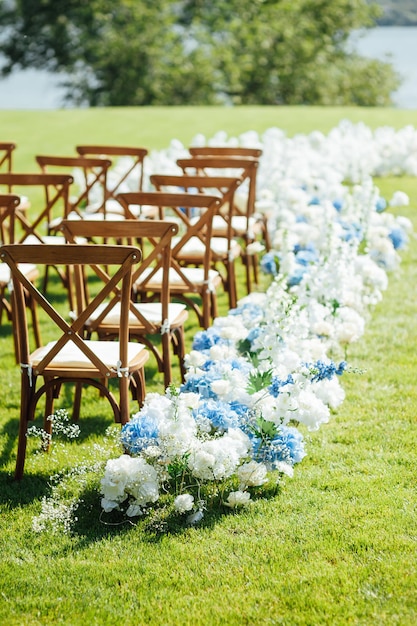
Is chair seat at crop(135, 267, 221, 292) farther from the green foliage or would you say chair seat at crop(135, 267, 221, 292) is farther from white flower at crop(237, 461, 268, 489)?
white flower at crop(237, 461, 268, 489)

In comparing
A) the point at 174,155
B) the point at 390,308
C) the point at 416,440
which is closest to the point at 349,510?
the point at 416,440

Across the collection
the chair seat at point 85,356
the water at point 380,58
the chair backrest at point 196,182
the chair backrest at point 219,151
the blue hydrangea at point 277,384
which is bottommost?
the water at point 380,58

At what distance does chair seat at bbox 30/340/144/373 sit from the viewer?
4.61 metres

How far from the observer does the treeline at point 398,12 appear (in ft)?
128

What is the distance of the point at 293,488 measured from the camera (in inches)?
181

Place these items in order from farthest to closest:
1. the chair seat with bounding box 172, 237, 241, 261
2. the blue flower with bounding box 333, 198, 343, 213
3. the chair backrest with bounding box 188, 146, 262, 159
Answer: the blue flower with bounding box 333, 198, 343, 213, the chair backrest with bounding box 188, 146, 262, 159, the chair seat with bounding box 172, 237, 241, 261

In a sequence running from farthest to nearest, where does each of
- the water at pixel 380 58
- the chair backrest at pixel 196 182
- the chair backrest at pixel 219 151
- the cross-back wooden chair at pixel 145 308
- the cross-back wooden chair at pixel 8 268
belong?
the water at pixel 380 58 < the chair backrest at pixel 219 151 < the chair backrest at pixel 196 182 < the cross-back wooden chair at pixel 8 268 < the cross-back wooden chair at pixel 145 308

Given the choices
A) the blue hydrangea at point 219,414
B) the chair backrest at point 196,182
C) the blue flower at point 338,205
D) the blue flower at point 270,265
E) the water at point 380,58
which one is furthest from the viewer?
the water at point 380,58

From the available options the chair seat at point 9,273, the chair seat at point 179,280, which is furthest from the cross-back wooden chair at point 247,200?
the chair seat at point 9,273

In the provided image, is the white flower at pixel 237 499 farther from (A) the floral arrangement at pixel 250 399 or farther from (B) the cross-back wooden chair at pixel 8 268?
(B) the cross-back wooden chair at pixel 8 268

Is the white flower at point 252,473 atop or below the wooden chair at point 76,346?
below

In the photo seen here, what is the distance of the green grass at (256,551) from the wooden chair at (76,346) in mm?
459

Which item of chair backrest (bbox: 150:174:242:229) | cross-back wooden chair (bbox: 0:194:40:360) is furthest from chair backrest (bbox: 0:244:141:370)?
chair backrest (bbox: 150:174:242:229)

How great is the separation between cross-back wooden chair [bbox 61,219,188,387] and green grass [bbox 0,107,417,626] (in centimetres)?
61
